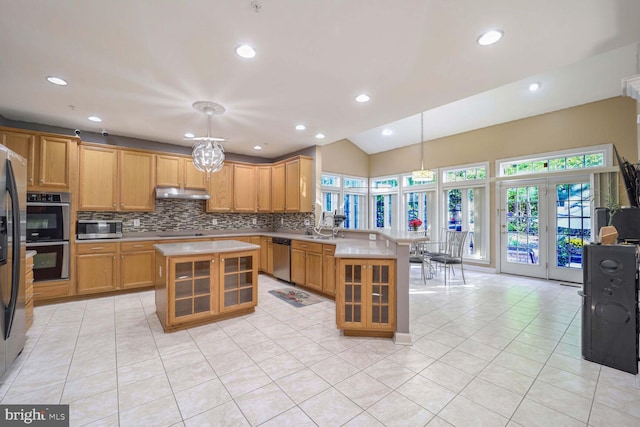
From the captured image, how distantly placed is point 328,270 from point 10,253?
3264mm

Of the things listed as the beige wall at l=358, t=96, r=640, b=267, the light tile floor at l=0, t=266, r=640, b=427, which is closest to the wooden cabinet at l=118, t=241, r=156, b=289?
the light tile floor at l=0, t=266, r=640, b=427

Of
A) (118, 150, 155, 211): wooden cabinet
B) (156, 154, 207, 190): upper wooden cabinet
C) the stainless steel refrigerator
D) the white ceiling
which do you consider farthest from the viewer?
(156, 154, 207, 190): upper wooden cabinet

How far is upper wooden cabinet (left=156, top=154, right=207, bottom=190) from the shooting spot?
494 cm

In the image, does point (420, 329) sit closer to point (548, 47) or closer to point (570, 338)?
point (570, 338)

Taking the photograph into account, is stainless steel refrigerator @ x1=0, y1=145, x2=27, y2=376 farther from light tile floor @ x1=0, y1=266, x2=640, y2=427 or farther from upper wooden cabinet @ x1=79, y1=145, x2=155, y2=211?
upper wooden cabinet @ x1=79, y1=145, x2=155, y2=211

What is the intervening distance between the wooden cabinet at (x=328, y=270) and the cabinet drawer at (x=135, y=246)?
2920 millimetres

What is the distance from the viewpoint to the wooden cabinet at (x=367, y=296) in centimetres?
277

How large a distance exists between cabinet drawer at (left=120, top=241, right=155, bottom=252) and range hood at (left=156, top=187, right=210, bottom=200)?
0.85 meters

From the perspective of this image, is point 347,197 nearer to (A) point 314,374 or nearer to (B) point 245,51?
(B) point 245,51

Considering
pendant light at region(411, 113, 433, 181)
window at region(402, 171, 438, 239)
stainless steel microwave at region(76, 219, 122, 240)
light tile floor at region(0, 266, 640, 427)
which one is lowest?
light tile floor at region(0, 266, 640, 427)

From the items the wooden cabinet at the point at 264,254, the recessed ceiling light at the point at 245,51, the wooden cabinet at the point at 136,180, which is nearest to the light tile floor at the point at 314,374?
the wooden cabinet at the point at 136,180

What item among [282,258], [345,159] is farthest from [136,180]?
[345,159]

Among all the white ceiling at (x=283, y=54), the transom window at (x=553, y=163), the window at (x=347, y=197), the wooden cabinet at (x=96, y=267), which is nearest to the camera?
the white ceiling at (x=283, y=54)

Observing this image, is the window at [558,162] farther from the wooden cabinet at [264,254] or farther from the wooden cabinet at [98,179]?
the wooden cabinet at [98,179]
